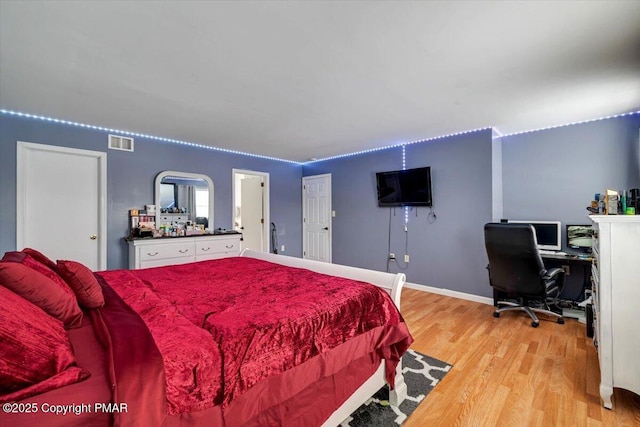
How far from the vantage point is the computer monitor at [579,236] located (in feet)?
10.7

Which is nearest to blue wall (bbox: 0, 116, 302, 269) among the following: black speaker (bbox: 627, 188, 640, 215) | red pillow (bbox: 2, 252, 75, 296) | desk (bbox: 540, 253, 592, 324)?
red pillow (bbox: 2, 252, 75, 296)

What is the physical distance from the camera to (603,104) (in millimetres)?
2877

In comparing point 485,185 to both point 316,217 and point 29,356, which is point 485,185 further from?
point 29,356

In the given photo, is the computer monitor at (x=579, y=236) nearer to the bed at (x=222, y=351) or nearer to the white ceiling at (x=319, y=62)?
the white ceiling at (x=319, y=62)

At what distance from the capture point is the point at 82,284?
1.44m

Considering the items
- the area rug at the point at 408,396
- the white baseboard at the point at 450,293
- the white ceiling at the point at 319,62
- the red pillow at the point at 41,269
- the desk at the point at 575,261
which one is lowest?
the area rug at the point at 408,396

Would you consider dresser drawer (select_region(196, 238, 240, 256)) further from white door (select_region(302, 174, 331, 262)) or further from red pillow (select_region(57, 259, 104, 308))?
red pillow (select_region(57, 259, 104, 308))

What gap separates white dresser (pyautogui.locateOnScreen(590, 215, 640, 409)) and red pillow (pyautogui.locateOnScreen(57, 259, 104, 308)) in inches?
117

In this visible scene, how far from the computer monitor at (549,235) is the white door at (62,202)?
5.64 meters

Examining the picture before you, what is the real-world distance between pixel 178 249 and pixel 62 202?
56.0 inches

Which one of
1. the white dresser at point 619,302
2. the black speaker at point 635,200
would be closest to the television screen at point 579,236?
the black speaker at point 635,200

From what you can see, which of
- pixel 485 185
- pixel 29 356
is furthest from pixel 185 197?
pixel 485 185

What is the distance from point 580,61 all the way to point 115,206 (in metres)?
5.11

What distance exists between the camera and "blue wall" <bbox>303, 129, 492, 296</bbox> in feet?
12.5
